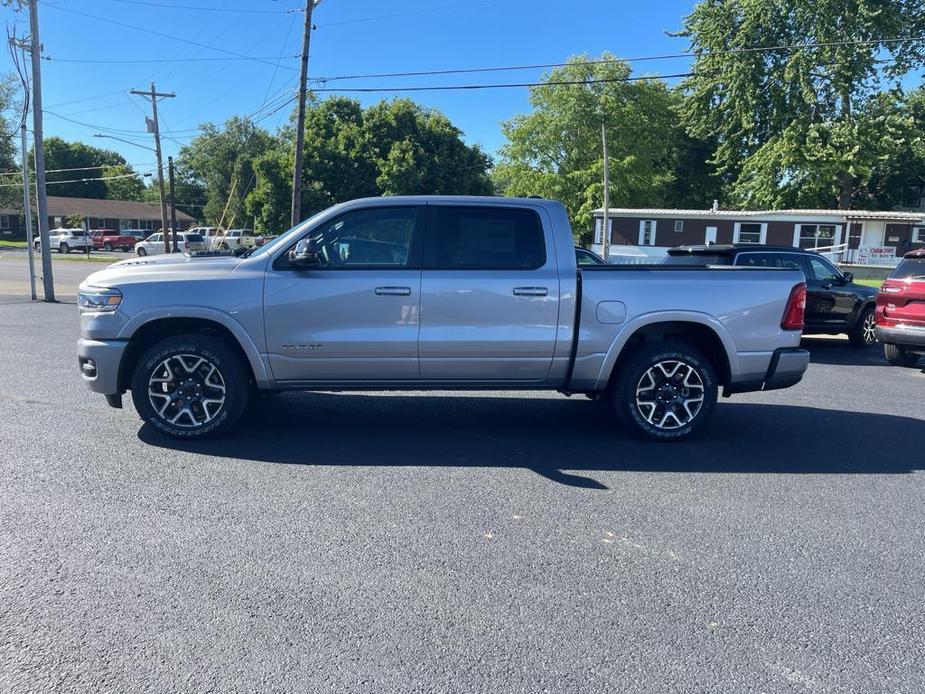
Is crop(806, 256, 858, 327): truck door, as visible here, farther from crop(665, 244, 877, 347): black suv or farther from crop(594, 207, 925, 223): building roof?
crop(594, 207, 925, 223): building roof

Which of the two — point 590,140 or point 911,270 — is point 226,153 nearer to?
point 590,140

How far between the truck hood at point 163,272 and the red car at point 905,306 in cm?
868

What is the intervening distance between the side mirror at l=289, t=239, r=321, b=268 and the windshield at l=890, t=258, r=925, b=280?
8150 millimetres

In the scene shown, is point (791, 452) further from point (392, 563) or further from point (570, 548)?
point (392, 563)

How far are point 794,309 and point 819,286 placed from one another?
Result: 21.8 ft

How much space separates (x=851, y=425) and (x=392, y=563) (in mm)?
5179

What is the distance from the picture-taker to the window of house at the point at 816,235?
35.8 m

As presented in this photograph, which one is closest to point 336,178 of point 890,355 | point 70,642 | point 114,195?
point 890,355

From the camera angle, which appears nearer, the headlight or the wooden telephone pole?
the headlight

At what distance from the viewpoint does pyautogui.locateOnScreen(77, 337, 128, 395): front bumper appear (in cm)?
546

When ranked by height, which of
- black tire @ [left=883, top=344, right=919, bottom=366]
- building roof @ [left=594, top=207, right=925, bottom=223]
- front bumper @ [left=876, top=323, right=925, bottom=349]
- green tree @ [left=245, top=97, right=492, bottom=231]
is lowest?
black tire @ [left=883, top=344, right=919, bottom=366]

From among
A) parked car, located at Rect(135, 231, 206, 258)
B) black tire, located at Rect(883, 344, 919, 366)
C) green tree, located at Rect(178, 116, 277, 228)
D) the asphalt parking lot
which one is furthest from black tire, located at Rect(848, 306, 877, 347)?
green tree, located at Rect(178, 116, 277, 228)

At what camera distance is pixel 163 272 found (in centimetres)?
557

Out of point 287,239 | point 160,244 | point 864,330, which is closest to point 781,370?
point 287,239
